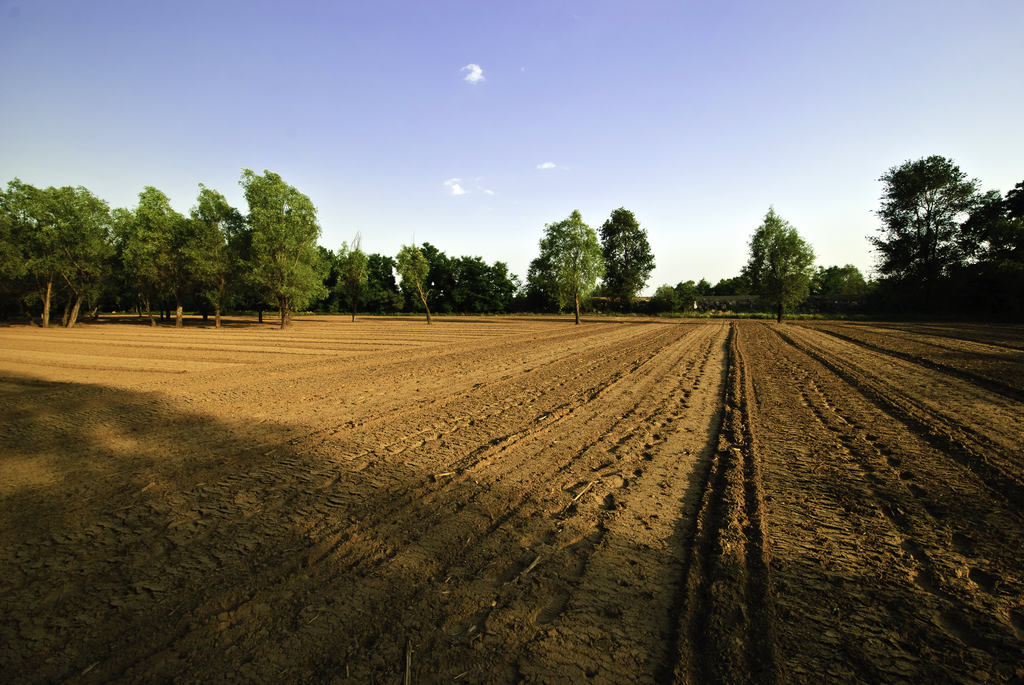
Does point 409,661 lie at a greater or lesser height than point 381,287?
lesser

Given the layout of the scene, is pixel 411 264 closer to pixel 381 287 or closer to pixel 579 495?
pixel 579 495

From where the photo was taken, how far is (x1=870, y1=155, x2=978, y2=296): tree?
46.3 meters

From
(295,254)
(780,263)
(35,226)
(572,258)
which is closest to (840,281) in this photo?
(780,263)

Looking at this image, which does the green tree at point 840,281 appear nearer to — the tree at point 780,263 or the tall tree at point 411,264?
the tree at point 780,263

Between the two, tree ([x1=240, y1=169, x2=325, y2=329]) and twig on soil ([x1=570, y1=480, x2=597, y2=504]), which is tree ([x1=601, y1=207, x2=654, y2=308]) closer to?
tree ([x1=240, y1=169, x2=325, y2=329])

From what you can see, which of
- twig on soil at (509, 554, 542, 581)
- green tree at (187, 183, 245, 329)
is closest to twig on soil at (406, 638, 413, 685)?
twig on soil at (509, 554, 542, 581)

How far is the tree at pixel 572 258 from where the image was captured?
127 feet

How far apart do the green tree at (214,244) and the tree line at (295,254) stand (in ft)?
0.32

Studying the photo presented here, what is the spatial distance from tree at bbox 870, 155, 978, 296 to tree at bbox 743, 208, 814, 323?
13.7m

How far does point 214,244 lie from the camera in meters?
34.8

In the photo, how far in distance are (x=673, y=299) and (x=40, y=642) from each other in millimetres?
69555

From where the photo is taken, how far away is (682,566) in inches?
119

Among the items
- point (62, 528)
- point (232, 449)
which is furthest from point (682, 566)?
point (232, 449)

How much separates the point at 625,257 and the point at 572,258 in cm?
3698
